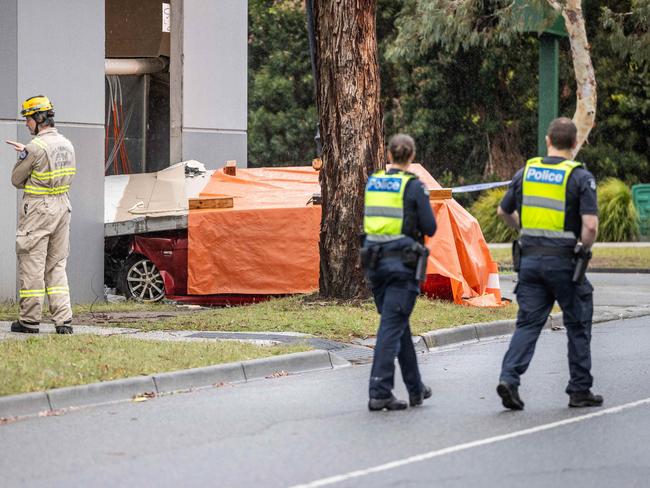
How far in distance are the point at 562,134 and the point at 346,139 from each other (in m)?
6.11

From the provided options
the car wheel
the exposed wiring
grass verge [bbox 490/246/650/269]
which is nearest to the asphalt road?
the car wheel

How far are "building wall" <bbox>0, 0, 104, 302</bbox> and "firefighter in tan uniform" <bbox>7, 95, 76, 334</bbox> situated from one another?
9.43 feet

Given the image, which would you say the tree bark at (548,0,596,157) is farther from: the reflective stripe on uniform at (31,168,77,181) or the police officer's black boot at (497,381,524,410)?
the police officer's black boot at (497,381,524,410)

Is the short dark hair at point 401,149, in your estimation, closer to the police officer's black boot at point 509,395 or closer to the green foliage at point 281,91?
the police officer's black boot at point 509,395

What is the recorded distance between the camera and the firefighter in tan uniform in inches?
467

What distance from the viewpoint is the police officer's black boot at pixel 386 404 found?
8.67 metres

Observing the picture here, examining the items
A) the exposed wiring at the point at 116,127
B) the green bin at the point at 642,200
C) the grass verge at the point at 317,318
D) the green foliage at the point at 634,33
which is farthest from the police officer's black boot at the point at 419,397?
the green bin at the point at 642,200

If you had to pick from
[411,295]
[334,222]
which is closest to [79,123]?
[334,222]

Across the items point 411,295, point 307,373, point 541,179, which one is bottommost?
point 307,373

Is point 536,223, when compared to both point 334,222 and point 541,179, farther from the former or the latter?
point 334,222

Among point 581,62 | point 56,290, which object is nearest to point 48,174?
point 56,290

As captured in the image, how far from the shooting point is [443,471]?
6.81 m

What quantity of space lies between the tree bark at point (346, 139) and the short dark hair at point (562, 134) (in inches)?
233

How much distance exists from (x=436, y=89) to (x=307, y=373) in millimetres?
30080
